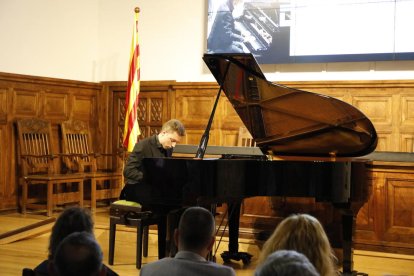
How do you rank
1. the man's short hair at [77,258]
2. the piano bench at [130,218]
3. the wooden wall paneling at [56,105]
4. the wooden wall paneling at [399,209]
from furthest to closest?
1. the wooden wall paneling at [56,105]
2. the wooden wall paneling at [399,209]
3. the piano bench at [130,218]
4. the man's short hair at [77,258]

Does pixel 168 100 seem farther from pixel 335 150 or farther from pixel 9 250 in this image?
pixel 335 150

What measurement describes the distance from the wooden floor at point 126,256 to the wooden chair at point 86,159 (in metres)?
1.41

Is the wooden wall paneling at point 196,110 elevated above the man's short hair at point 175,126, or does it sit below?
above

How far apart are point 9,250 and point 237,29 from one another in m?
4.27

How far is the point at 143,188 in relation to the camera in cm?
436

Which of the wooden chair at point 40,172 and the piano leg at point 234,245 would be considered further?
the wooden chair at point 40,172

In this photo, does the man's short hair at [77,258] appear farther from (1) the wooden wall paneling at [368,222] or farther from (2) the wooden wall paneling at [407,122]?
(2) the wooden wall paneling at [407,122]

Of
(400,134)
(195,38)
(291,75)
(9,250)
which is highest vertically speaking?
(195,38)

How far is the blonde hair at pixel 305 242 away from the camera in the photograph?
215 cm

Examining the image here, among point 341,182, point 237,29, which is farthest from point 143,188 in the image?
point 237,29

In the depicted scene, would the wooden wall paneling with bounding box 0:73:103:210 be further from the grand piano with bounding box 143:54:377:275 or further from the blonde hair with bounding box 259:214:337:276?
the blonde hair with bounding box 259:214:337:276

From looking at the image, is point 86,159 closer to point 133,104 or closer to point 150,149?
point 133,104

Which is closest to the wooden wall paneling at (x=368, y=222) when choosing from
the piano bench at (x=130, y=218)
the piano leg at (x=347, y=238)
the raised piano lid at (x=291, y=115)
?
the piano leg at (x=347, y=238)

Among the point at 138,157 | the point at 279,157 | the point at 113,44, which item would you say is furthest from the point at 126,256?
the point at 113,44
